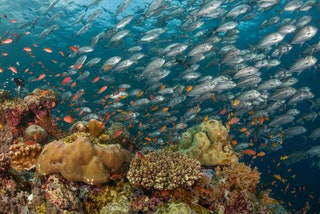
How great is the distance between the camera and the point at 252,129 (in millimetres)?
18672

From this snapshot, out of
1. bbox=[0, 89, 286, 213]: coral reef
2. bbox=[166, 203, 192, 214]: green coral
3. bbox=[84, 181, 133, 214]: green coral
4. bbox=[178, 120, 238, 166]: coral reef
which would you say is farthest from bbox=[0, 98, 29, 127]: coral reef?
bbox=[166, 203, 192, 214]: green coral

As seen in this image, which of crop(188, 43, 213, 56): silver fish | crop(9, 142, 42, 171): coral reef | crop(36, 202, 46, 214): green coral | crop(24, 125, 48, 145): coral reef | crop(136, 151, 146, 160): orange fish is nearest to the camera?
crop(36, 202, 46, 214): green coral

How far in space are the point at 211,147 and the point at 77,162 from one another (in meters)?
3.33

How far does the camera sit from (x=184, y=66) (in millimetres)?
14078

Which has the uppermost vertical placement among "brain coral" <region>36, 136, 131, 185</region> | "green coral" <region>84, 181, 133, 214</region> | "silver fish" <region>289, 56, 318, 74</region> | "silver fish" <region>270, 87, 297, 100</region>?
"brain coral" <region>36, 136, 131, 185</region>

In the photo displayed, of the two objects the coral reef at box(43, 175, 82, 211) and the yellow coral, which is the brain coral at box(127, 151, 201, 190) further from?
the yellow coral

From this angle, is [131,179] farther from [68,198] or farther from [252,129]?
[252,129]

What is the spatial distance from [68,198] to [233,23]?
12.1 meters

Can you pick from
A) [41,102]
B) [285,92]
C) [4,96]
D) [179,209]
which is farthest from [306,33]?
[4,96]

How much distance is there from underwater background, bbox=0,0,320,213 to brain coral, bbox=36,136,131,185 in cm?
293

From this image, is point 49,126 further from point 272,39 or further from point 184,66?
point 272,39

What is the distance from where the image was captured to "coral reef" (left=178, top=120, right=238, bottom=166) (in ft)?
20.6

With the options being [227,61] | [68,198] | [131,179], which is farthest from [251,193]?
[227,61]

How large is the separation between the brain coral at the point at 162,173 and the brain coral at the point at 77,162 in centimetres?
45
